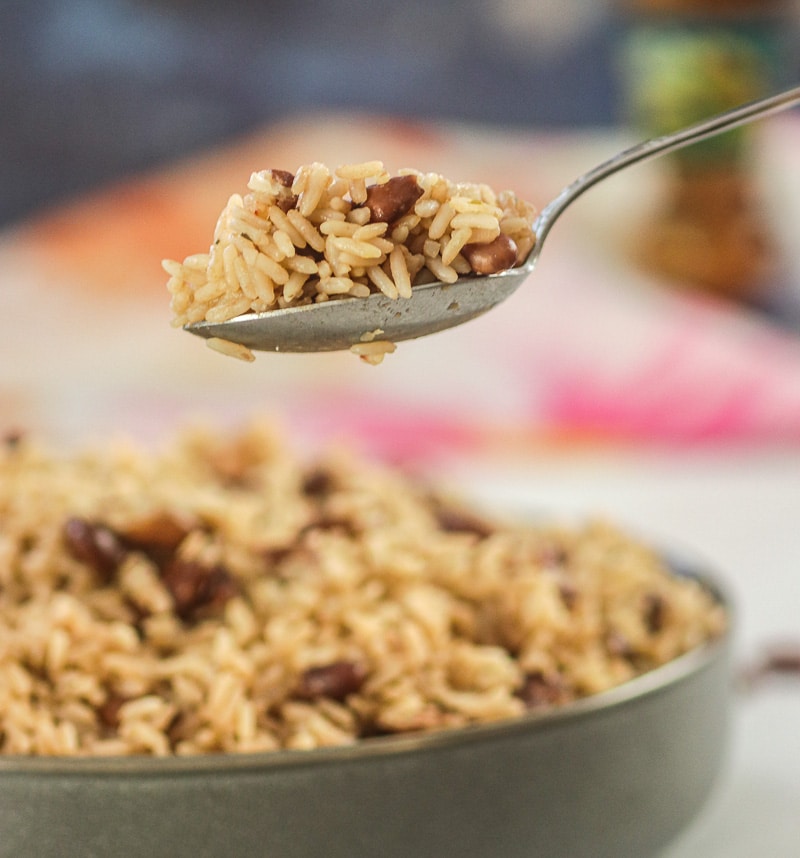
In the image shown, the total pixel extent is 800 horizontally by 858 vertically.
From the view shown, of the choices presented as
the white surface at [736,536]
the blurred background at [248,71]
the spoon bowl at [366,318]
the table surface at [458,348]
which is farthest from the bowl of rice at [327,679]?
the blurred background at [248,71]

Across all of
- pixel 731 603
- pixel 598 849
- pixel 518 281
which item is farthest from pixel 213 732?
pixel 731 603

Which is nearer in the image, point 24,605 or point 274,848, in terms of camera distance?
point 274,848

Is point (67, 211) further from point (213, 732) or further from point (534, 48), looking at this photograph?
point (213, 732)

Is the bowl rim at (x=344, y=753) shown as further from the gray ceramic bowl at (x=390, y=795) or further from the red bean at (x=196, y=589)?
the red bean at (x=196, y=589)

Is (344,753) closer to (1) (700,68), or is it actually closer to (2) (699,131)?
(2) (699,131)

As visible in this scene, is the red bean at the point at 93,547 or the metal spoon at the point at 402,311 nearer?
the metal spoon at the point at 402,311

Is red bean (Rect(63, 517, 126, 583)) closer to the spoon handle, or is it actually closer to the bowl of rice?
the bowl of rice

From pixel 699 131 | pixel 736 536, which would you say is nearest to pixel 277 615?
pixel 699 131
